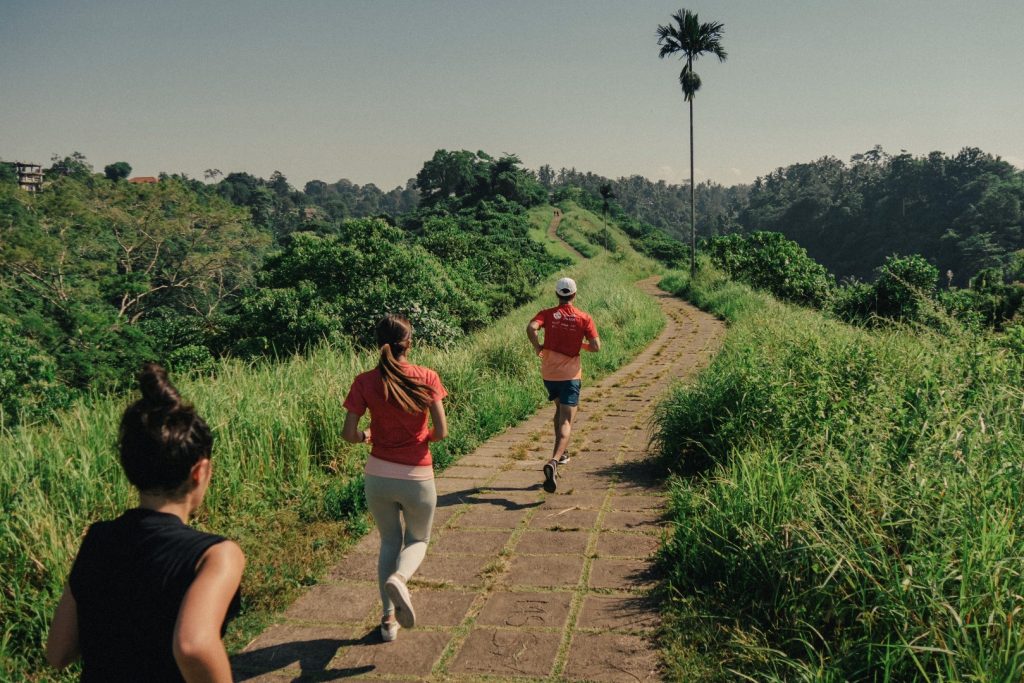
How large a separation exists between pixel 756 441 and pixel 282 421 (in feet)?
11.8

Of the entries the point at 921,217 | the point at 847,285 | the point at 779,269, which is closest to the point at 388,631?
the point at 779,269

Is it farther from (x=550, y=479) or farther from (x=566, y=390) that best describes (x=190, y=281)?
(x=550, y=479)

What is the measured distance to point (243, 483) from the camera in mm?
4594

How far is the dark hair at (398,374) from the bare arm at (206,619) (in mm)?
1732

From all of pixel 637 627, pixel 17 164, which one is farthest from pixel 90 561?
pixel 17 164

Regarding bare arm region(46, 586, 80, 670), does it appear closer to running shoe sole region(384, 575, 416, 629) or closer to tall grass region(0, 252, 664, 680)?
running shoe sole region(384, 575, 416, 629)

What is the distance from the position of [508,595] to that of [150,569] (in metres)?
2.43

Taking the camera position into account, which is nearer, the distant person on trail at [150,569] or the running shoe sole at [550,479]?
the distant person on trail at [150,569]

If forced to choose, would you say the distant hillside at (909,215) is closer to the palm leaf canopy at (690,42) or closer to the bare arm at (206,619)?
the palm leaf canopy at (690,42)

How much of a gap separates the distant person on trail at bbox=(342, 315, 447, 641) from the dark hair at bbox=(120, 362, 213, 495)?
164cm

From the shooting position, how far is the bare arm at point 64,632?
1.52 meters

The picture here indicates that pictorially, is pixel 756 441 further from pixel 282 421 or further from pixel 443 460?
pixel 282 421

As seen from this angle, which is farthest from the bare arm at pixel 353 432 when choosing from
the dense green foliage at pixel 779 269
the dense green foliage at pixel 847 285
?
the dense green foliage at pixel 779 269

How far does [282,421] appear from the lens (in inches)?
205
